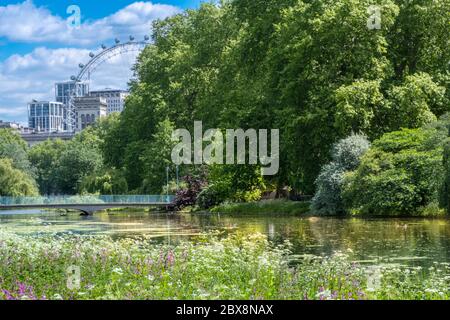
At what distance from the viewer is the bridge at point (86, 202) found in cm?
6350

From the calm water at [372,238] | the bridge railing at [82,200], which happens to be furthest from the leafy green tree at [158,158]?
the calm water at [372,238]

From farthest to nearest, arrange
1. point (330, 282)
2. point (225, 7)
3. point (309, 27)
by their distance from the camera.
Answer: point (225, 7), point (309, 27), point (330, 282)

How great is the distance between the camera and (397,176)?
117 ft

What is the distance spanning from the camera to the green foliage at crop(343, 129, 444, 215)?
35.1 m

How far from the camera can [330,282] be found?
1209 cm

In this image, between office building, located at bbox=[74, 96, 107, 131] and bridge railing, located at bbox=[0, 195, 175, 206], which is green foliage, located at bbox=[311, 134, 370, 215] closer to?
bridge railing, located at bbox=[0, 195, 175, 206]

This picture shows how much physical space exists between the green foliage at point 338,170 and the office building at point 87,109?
4879 inches

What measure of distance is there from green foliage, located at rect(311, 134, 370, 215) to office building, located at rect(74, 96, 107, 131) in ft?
407

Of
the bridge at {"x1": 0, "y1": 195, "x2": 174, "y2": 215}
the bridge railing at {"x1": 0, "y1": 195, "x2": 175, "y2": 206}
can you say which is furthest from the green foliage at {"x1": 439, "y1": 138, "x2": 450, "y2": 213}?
the bridge railing at {"x1": 0, "y1": 195, "x2": 175, "y2": 206}

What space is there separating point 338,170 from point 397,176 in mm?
3614

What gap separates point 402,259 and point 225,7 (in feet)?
153
